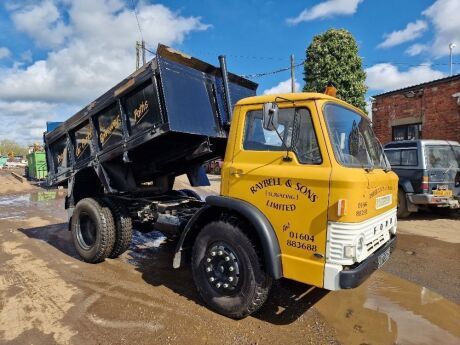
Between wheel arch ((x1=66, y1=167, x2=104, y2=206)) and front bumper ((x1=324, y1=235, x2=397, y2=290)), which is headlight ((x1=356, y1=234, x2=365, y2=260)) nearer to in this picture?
front bumper ((x1=324, y1=235, x2=397, y2=290))

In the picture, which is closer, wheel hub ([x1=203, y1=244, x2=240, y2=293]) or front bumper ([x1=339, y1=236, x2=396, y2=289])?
front bumper ([x1=339, y1=236, x2=396, y2=289])

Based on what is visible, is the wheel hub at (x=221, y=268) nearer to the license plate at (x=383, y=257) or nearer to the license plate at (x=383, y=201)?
the license plate at (x=383, y=257)

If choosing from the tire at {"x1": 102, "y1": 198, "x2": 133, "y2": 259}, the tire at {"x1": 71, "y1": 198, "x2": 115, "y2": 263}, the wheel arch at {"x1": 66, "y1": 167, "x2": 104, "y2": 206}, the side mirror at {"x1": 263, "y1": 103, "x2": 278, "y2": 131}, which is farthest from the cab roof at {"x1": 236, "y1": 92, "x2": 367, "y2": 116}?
the wheel arch at {"x1": 66, "y1": 167, "x2": 104, "y2": 206}

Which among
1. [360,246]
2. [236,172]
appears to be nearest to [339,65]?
[236,172]

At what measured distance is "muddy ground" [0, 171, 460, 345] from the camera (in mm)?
3498

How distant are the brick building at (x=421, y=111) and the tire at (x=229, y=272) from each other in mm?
12405

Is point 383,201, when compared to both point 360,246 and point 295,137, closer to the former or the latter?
point 360,246

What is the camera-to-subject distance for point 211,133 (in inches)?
191

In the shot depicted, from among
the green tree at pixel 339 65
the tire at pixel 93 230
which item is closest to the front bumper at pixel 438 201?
the tire at pixel 93 230

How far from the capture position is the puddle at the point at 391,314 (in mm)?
3482

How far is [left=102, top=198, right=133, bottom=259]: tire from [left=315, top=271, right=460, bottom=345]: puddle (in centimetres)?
303

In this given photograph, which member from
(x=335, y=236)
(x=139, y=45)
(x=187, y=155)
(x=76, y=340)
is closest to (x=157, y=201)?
(x=187, y=155)

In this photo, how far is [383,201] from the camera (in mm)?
3811

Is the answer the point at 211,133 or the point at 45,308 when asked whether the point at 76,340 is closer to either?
the point at 45,308
